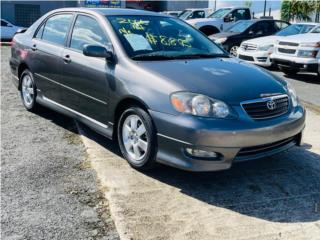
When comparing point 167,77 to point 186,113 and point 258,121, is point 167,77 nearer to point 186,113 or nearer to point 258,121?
point 186,113

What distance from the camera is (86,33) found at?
5160mm

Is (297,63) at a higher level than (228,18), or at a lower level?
lower

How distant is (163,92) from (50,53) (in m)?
2.35

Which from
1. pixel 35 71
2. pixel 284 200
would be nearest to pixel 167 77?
pixel 284 200

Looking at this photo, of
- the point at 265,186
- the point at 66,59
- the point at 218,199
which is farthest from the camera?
the point at 66,59

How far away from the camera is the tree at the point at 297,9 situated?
32562 mm

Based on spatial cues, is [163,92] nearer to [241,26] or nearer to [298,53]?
[298,53]

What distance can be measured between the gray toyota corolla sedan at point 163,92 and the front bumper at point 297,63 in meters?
5.80

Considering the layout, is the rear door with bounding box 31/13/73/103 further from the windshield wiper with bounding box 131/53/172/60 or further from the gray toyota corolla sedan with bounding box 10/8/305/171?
the windshield wiper with bounding box 131/53/172/60

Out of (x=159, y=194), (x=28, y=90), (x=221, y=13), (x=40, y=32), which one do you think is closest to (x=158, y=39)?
(x=159, y=194)

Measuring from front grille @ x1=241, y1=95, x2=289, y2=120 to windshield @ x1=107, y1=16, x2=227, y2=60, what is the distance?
1145mm

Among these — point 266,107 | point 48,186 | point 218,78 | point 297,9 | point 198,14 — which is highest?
point 297,9

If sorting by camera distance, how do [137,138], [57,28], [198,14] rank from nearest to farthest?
[137,138] < [57,28] < [198,14]

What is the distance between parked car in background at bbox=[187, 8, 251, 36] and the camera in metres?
18.4
